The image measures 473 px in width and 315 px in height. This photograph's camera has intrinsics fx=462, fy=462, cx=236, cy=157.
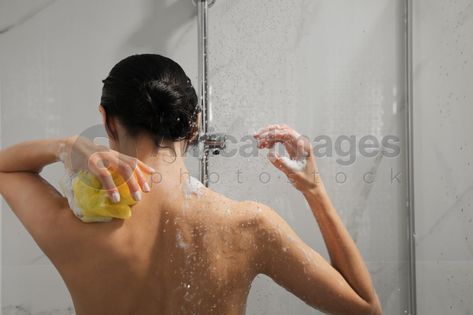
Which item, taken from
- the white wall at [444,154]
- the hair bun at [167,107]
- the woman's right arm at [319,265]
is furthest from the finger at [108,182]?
the white wall at [444,154]

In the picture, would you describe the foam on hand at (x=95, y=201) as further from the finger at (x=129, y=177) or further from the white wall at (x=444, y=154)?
the white wall at (x=444, y=154)

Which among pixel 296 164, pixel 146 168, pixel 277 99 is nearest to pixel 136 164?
pixel 146 168

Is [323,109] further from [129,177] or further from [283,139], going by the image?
[129,177]

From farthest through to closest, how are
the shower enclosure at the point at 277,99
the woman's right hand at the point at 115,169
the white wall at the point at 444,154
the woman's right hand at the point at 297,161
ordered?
the shower enclosure at the point at 277,99, the white wall at the point at 444,154, the woman's right hand at the point at 297,161, the woman's right hand at the point at 115,169

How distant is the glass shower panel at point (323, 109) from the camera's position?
1351mm

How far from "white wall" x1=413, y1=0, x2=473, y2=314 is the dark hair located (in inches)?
30.0

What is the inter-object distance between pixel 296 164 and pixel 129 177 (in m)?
0.33

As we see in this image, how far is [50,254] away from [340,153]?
2.96 ft

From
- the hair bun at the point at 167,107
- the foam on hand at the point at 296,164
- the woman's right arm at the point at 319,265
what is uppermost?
the hair bun at the point at 167,107

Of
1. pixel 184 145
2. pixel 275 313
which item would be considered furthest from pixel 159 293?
pixel 275 313

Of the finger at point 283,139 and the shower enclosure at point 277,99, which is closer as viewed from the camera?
the finger at point 283,139

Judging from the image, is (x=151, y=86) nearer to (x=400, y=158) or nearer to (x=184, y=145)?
(x=184, y=145)

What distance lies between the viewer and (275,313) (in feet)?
4.50

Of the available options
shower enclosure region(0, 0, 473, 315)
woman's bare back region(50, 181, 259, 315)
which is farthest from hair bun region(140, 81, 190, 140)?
shower enclosure region(0, 0, 473, 315)
